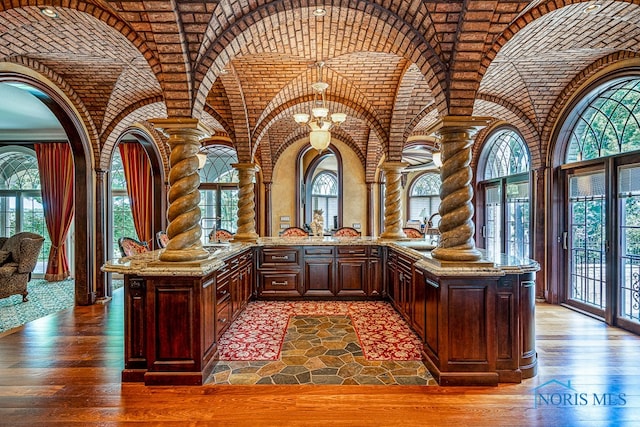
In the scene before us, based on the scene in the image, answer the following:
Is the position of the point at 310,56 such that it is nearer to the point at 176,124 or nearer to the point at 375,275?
the point at 176,124

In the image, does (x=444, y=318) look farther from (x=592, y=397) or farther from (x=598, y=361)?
(x=598, y=361)

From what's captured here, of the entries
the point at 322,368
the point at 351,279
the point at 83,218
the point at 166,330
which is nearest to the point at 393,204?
the point at 351,279

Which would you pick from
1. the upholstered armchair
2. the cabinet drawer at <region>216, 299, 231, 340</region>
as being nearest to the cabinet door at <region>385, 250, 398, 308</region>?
the cabinet drawer at <region>216, 299, 231, 340</region>

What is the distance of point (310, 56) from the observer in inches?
190

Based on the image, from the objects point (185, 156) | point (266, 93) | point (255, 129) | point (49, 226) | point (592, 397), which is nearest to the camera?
point (592, 397)

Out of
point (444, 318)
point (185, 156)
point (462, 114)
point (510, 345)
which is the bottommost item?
point (510, 345)

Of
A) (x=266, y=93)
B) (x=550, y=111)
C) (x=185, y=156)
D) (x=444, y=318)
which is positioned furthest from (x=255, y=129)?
(x=550, y=111)

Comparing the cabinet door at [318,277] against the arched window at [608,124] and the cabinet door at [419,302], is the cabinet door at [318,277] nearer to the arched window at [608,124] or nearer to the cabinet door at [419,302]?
the cabinet door at [419,302]

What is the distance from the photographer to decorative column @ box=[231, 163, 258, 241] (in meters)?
6.08

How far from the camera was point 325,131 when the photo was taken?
561 centimetres

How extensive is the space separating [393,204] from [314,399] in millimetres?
3918

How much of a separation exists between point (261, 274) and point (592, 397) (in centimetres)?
439

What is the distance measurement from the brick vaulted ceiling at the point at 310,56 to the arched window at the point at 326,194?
6400mm

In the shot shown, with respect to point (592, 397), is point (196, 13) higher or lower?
higher
